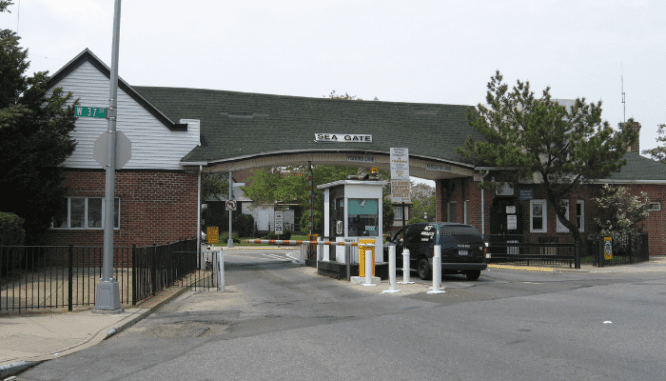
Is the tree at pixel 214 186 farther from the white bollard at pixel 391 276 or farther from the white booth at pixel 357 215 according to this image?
the white bollard at pixel 391 276

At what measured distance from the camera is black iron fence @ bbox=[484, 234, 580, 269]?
2417 centimetres

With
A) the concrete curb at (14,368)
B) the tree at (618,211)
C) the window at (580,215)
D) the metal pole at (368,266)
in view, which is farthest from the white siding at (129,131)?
the window at (580,215)

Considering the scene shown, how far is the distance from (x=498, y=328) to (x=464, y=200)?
20162 mm

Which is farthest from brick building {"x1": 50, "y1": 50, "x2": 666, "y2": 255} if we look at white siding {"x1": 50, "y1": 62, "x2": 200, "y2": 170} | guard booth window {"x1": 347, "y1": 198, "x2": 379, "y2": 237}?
guard booth window {"x1": 347, "y1": 198, "x2": 379, "y2": 237}

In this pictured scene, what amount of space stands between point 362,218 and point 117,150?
933 centimetres

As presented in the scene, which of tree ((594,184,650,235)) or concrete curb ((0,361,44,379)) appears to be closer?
concrete curb ((0,361,44,379))

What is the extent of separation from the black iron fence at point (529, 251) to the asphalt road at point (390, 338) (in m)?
8.87

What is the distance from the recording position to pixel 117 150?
39.7 feet

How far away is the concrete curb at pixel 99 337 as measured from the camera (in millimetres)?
7199

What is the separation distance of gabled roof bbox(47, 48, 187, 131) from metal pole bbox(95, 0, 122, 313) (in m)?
10.7

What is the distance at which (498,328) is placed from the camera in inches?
382

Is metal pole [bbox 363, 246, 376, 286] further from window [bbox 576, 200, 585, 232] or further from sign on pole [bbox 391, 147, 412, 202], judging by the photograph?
window [bbox 576, 200, 585, 232]

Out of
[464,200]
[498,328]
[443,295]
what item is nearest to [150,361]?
[498,328]

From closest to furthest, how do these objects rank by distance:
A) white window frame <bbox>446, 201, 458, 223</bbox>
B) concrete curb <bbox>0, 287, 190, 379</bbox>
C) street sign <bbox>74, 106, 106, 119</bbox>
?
concrete curb <bbox>0, 287, 190, 379</bbox>
street sign <bbox>74, 106, 106, 119</bbox>
white window frame <bbox>446, 201, 458, 223</bbox>
